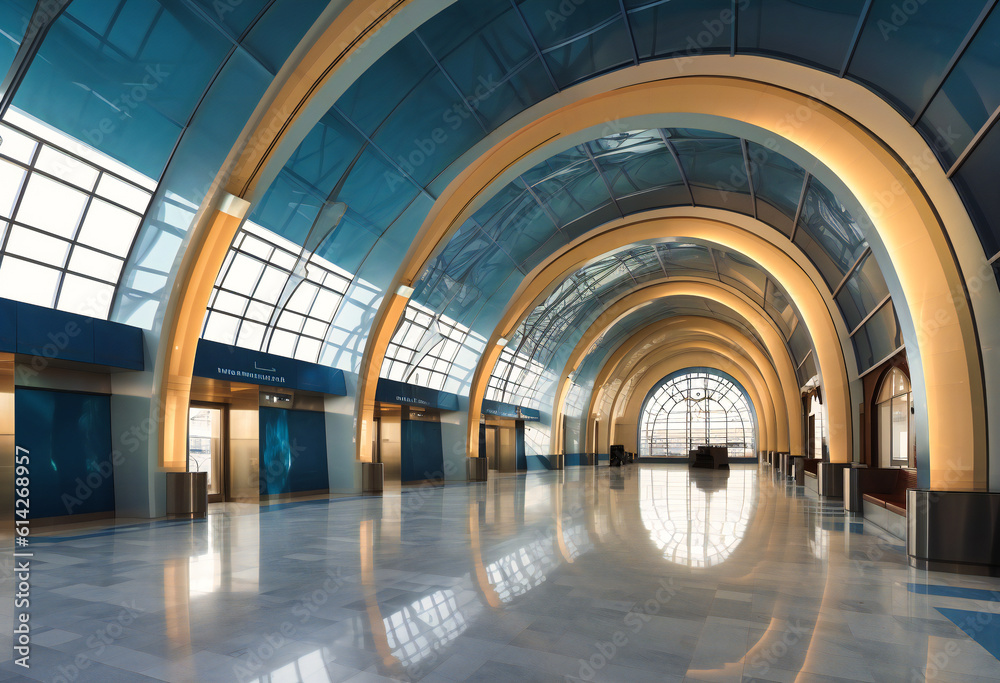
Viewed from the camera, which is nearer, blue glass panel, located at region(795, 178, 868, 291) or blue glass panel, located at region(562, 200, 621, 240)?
blue glass panel, located at region(795, 178, 868, 291)

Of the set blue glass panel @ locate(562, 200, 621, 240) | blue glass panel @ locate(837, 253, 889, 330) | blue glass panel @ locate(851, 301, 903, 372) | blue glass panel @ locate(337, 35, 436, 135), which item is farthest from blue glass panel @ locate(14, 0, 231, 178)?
blue glass panel @ locate(851, 301, 903, 372)

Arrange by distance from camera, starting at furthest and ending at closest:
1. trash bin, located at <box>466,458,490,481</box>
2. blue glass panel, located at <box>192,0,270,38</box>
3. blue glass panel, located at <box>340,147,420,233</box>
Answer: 1. trash bin, located at <box>466,458,490,481</box>
2. blue glass panel, located at <box>340,147,420,233</box>
3. blue glass panel, located at <box>192,0,270,38</box>

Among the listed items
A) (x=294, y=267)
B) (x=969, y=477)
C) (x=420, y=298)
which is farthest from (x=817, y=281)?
(x=294, y=267)

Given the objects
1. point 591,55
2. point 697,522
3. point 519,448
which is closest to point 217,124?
point 591,55

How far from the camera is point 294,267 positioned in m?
20.0

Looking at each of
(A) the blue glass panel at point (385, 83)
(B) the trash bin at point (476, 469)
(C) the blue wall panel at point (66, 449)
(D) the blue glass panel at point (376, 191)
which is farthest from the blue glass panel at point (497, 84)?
(B) the trash bin at point (476, 469)

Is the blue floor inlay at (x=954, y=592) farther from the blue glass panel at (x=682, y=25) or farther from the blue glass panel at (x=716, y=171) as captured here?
the blue glass panel at (x=716, y=171)

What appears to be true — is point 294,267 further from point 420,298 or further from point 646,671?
point 646,671

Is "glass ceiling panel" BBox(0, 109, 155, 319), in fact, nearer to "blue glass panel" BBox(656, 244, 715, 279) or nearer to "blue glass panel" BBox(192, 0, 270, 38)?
"blue glass panel" BBox(192, 0, 270, 38)

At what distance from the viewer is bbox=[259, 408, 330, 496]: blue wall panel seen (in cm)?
2091

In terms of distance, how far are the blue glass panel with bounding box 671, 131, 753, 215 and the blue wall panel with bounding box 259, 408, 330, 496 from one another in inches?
613

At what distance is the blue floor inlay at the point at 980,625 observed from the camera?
205 inches

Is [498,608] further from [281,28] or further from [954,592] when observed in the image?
[281,28]

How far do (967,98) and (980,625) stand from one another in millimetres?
7122
